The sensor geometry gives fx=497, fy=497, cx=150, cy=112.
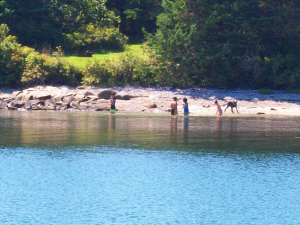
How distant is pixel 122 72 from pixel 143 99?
14.9 ft

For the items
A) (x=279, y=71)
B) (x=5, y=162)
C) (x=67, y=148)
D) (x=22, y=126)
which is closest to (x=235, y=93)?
(x=279, y=71)

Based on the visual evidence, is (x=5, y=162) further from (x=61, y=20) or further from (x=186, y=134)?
(x=61, y=20)

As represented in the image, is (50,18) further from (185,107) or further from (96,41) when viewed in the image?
(185,107)

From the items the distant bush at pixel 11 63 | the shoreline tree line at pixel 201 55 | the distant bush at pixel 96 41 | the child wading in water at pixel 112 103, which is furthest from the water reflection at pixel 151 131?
the distant bush at pixel 96 41

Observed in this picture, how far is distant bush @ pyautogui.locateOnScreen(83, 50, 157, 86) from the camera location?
4059cm

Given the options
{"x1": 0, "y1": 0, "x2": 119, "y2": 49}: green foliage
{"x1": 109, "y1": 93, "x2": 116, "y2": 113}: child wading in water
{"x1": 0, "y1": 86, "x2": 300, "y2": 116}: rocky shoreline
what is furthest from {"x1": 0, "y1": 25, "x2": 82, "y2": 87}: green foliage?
{"x1": 109, "y1": 93, "x2": 116, "y2": 113}: child wading in water

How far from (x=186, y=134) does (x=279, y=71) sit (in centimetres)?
1957

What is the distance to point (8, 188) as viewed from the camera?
13938 mm

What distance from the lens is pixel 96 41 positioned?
4944cm

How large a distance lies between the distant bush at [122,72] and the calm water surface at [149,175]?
14.6 m

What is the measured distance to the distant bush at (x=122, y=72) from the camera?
40594mm

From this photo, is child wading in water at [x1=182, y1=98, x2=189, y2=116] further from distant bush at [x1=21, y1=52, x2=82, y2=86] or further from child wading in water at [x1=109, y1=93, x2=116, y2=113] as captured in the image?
distant bush at [x1=21, y1=52, x2=82, y2=86]

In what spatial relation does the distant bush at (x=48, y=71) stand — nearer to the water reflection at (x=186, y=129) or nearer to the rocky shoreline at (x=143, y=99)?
the rocky shoreline at (x=143, y=99)

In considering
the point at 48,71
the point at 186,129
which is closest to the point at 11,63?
the point at 48,71
